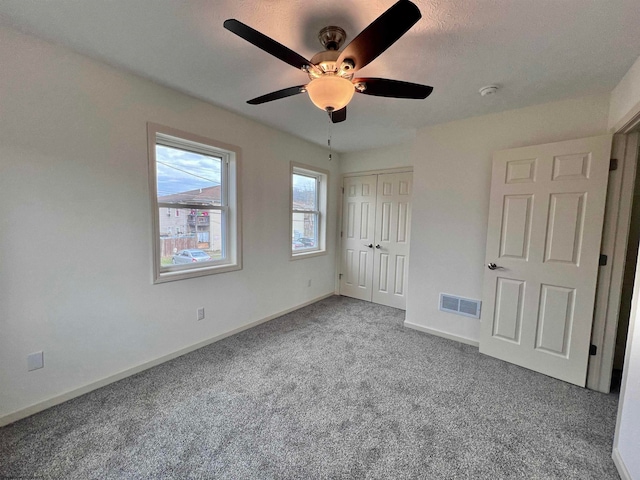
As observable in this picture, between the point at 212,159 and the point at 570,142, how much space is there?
325cm

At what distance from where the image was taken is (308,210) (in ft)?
13.4

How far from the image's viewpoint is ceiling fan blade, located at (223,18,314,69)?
3.59 ft

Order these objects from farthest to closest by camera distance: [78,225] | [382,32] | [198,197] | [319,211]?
[319,211] < [198,197] < [78,225] < [382,32]

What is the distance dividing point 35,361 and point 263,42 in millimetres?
2460

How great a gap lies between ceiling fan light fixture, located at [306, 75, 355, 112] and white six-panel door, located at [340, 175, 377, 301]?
2761mm

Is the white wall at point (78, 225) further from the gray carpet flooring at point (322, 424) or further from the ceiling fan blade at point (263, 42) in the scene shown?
the ceiling fan blade at point (263, 42)

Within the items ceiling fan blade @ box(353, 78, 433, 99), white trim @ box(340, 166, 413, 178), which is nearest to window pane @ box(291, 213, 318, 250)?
white trim @ box(340, 166, 413, 178)

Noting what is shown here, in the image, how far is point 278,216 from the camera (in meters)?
3.43

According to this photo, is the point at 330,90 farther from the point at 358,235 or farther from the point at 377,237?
the point at 358,235

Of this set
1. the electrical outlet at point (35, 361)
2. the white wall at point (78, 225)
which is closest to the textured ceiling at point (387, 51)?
the white wall at point (78, 225)

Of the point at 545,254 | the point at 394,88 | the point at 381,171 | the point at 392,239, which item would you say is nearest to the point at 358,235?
the point at 392,239

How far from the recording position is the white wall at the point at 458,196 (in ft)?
7.97

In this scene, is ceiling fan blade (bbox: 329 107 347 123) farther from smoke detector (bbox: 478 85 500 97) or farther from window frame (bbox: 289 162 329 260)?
window frame (bbox: 289 162 329 260)

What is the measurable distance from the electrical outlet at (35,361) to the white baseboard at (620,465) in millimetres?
3527
